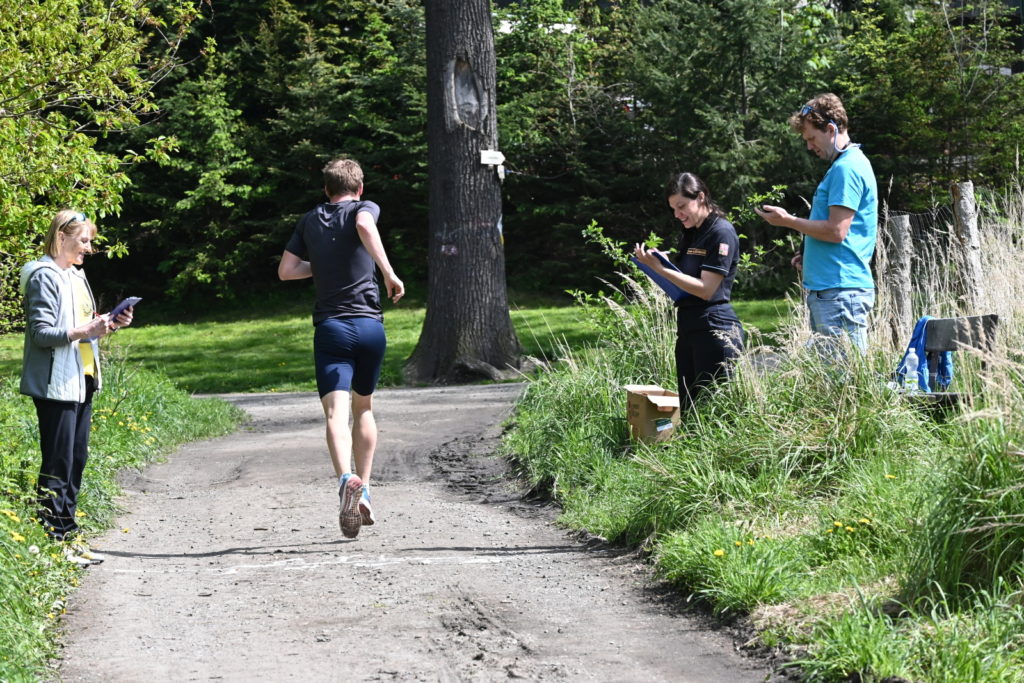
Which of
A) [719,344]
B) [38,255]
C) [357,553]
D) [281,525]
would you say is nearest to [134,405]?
[38,255]

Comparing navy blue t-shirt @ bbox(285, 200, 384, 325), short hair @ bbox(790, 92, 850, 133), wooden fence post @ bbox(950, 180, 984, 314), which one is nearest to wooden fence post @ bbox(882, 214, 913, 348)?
wooden fence post @ bbox(950, 180, 984, 314)

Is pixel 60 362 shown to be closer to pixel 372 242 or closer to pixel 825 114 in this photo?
pixel 372 242

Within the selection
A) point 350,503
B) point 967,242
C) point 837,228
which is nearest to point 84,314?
point 350,503

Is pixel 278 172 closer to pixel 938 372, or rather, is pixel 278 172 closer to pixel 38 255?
pixel 38 255

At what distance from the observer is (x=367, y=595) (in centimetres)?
542

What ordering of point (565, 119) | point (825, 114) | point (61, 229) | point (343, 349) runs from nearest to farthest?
point (61, 229) < point (343, 349) < point (825, 114) < point (565, 119)

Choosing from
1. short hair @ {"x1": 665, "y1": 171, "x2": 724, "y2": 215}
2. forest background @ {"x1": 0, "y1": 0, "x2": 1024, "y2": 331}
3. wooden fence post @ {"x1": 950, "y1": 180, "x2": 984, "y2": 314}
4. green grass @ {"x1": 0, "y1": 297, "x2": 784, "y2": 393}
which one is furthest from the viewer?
forest background @ {"x1": 0, "y1": 0, "x2": 1024, "y2": 331}

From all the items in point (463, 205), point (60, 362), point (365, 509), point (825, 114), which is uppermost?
point (463, 205)

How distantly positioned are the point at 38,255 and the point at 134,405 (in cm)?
153

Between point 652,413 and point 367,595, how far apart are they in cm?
246

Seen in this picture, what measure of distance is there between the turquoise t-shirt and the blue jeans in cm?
4

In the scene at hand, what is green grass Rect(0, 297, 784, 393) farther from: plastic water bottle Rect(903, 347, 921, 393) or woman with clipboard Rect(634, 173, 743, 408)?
plastic water bottle Rect(903, 347, 921, 393)

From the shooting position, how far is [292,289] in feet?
92.4

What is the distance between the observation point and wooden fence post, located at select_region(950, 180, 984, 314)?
856cm
